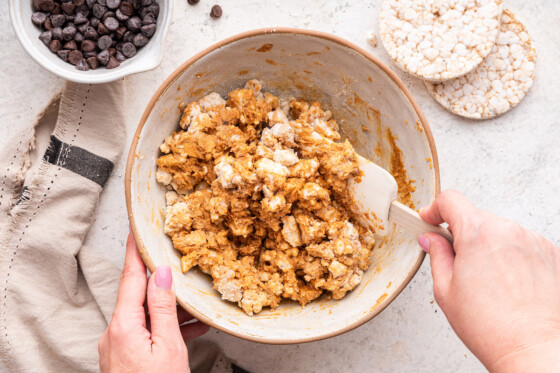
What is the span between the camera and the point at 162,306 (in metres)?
1.65

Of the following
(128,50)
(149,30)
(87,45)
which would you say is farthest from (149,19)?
(87,45)

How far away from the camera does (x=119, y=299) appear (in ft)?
5.70

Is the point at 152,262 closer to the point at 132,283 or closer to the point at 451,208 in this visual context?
the point at 132,283

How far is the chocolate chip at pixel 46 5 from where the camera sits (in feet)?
6.41

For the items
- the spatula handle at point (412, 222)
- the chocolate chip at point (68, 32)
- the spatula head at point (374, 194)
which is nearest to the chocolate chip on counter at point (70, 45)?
the chocolate chip at point (68, 32)

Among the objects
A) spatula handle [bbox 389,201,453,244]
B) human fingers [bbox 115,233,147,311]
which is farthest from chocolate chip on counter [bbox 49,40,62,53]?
spatula handle [bbox 389,201,453,244]

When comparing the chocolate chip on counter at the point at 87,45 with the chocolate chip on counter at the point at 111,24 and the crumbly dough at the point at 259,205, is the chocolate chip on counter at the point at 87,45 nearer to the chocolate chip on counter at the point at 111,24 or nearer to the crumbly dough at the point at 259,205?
the chocolate chip on counter at the point at 111,24

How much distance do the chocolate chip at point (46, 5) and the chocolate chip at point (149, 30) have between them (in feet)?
1.23

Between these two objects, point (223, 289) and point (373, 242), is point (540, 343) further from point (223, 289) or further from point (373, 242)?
point (223, 289)

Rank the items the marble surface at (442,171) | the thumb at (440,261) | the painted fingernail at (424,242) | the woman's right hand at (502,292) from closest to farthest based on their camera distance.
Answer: the woman's right hand at (502,292) < the thumb at (440,261) < the painted fingernail at (424,242) < the marble surface at (442,171)

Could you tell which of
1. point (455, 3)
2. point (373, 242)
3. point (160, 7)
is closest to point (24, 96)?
point (160, 7)

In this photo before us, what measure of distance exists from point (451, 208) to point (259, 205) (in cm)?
69

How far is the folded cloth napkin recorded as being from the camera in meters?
2.03

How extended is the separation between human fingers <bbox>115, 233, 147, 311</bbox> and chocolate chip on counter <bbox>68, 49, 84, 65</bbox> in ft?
2.48
